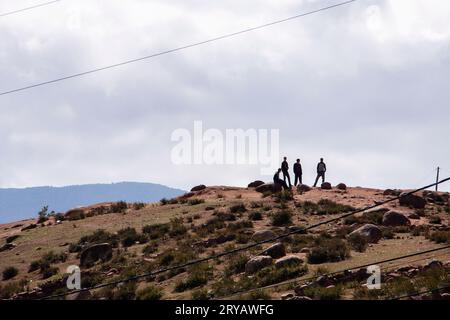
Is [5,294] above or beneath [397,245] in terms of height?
beneath

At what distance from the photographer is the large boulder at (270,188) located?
52122 millimetres

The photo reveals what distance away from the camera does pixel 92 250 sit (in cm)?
4038

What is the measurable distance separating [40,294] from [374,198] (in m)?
23.0

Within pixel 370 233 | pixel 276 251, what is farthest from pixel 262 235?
pixel 370 233

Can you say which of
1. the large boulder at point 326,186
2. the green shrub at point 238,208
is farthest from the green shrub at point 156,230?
the large boulder at point 326,186

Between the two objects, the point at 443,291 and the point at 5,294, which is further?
the point at 5,294

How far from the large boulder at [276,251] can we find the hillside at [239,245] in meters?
0.05

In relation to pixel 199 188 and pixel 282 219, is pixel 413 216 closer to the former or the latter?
pixel 282 219

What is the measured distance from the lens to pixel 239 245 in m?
37.7

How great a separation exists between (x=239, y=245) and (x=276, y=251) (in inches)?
190

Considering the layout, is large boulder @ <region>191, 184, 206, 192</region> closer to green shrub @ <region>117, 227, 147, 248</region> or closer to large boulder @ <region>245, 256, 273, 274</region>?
green shrub @ <region>117, 227, 147, 248</region>
